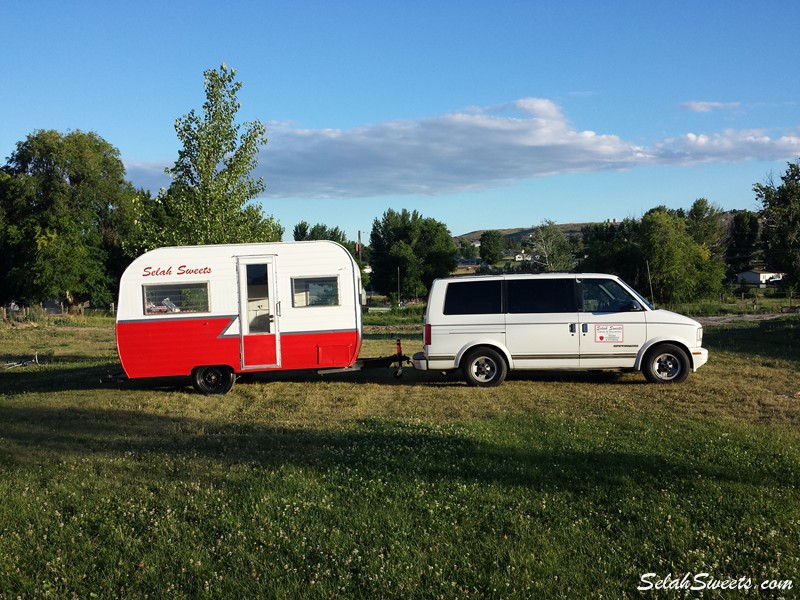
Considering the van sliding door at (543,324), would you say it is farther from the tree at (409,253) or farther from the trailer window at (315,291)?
the tree at (409,253)

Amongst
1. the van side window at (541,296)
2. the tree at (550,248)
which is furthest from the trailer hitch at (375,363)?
the tree at (550,248)

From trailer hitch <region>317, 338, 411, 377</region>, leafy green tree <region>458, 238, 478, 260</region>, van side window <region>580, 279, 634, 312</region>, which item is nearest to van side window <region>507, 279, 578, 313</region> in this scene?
van side window <region>580, 279, 634, 312</region>

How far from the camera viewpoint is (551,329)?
12164mm

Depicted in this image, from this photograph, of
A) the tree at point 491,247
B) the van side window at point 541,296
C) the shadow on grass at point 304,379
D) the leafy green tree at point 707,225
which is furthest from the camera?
the tree at point 491,247

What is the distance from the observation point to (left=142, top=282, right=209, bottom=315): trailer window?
12570 mm

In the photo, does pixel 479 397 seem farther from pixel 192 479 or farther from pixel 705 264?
pixel 705 264

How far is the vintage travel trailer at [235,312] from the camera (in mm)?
12547

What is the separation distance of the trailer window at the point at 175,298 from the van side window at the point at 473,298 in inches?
186

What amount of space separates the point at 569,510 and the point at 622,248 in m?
58.0

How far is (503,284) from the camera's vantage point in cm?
1241

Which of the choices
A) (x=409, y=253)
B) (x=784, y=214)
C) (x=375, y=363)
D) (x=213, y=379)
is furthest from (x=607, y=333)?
(x=409, y=253)

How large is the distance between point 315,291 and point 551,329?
4.57 meters

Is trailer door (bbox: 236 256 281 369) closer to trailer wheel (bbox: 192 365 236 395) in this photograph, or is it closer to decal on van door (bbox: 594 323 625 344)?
trailer wheel (bbox: 192 365 236 395)

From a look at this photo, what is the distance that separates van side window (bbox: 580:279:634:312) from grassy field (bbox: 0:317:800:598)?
180cm
